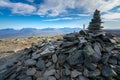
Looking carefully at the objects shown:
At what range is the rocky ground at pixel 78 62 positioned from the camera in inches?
554

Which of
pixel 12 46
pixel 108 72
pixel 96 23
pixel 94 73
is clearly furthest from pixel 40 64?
pixel 12 46

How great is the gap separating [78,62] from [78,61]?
94mm

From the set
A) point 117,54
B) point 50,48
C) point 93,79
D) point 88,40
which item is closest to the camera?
point 93,79

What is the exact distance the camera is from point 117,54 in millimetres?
15086

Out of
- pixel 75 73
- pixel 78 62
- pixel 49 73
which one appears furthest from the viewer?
pixel 49 73

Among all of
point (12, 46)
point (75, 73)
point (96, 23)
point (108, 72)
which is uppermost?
point (96, 23)

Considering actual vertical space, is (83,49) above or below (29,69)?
above

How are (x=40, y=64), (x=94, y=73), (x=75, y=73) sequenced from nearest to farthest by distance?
(x=94, y=73)
(x=75, y=73)
(x=40, y=64)

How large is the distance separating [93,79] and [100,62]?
173 cm

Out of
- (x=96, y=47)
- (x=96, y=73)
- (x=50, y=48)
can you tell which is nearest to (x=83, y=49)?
(x=96, y=47)

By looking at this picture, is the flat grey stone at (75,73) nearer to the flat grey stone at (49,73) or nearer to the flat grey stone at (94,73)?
the flat grey stone at (94,73)

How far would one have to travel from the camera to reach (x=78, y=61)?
48.4 ft

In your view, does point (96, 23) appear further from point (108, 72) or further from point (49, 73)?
point (49, 73)

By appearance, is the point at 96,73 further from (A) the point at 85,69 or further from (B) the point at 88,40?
(B) the point at 88,40
